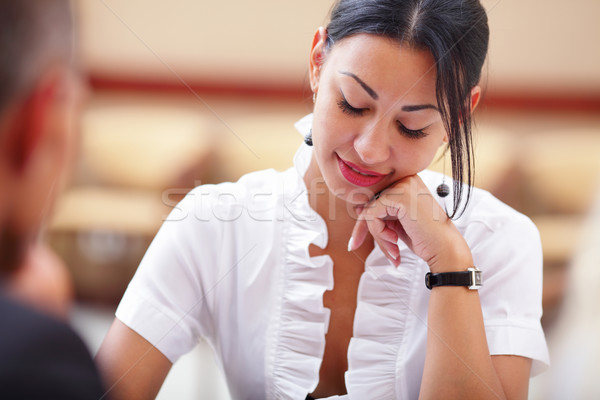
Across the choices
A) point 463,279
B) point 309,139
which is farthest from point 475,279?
point 309,139

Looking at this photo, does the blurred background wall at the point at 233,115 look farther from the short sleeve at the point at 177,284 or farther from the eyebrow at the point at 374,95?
the eyebrow at the point at 374,95

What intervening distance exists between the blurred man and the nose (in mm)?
518

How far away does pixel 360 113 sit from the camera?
0.86m

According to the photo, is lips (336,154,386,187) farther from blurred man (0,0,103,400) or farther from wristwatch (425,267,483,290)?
blurred man (0,0,103,400)

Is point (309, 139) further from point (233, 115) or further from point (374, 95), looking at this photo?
point (233, 115)

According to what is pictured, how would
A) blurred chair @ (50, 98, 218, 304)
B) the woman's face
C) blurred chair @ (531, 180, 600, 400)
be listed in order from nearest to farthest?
the woman's face, blurred chair @ (531, 180, 600, 400), blurred chair @ (50, 98, 218, 304)

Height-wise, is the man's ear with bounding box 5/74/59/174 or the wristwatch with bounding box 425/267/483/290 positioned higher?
the man's ear with bounding box 5/74/59/174

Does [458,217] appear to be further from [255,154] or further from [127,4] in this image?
[127,4]

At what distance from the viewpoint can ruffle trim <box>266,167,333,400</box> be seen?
0.93 m

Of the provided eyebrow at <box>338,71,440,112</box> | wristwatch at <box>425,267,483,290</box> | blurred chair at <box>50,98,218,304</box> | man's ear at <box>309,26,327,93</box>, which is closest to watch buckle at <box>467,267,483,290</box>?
wristwatch at <box>425,267,483,290</box>

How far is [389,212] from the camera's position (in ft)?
3.05

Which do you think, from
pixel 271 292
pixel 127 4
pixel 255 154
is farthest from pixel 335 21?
pixel 127 4

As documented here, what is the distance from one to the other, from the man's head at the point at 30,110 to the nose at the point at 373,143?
524 mm

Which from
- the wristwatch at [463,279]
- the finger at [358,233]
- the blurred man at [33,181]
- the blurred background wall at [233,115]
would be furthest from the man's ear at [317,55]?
the blurred background wall at [233,115]
